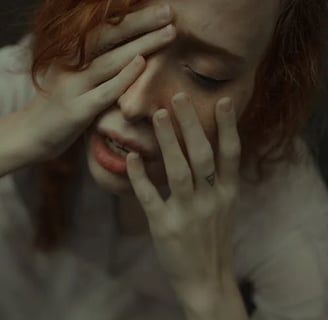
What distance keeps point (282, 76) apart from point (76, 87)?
0.82ft

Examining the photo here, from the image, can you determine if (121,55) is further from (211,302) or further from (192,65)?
(211,302)

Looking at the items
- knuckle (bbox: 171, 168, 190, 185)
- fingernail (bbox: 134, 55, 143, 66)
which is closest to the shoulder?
knuckle (bbox: 171, 168, 190, 185)

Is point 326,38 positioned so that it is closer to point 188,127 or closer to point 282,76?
point 282,76

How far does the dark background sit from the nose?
26cm

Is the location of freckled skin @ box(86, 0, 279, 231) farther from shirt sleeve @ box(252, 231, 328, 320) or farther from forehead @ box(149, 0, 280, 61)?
shirt sleeve @ box(252, 231, 328, 320)

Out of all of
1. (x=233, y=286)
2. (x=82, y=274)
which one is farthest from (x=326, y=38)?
(x=82, y=274)

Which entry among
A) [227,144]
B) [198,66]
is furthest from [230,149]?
[198,66]

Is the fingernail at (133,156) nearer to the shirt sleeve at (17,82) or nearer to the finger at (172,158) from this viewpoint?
the finger at (172,158)

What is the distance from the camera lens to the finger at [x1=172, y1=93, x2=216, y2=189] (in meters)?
0.73

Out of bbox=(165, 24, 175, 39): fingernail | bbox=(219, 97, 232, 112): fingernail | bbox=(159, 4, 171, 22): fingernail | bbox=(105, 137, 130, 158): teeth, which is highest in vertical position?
bbox=(159, 4, 171, 22): fingernail

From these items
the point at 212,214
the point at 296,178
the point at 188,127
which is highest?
the point at 188,127

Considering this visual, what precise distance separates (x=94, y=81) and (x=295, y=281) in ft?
1.34

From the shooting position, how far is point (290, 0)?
78 centimetres

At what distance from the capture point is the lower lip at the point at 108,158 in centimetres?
77
